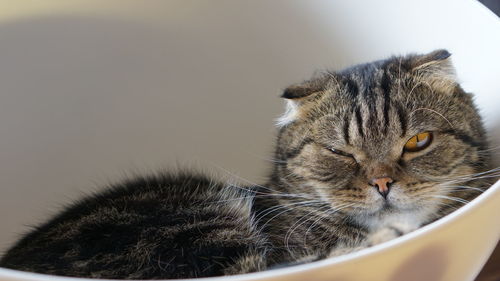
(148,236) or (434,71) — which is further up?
(434,71)

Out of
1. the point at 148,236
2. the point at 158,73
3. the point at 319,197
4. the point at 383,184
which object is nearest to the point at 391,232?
the point at 383,184

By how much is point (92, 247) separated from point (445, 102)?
71 cm

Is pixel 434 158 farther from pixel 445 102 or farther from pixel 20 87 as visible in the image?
pixel 20 87

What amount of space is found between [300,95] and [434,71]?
0.86 feet

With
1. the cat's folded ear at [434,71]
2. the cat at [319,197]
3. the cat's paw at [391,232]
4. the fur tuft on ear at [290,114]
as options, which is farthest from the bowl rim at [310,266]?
the fur tuft on ear at [290,114]

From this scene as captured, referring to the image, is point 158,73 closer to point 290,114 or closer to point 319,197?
point 290,114

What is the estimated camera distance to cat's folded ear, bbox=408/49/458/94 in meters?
0.97

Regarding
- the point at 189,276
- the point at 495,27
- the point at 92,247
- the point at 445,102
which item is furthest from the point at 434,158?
the point at 92,247

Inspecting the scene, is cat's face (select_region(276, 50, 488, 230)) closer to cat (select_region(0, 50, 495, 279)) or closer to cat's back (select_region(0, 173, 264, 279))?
cat (select_region(0, 50, 495, 279))

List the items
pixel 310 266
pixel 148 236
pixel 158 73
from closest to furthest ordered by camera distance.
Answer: pixel 310 266
pixel 148 236
pixel 158 73

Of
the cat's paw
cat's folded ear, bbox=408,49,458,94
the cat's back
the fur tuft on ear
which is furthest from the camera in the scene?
the fur tuft on ear

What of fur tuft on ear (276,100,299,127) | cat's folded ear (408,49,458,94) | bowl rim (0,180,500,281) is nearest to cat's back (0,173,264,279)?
fur tuft on ear (276,100,299,127)

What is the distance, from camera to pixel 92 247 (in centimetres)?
90

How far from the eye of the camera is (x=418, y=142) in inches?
37.8
